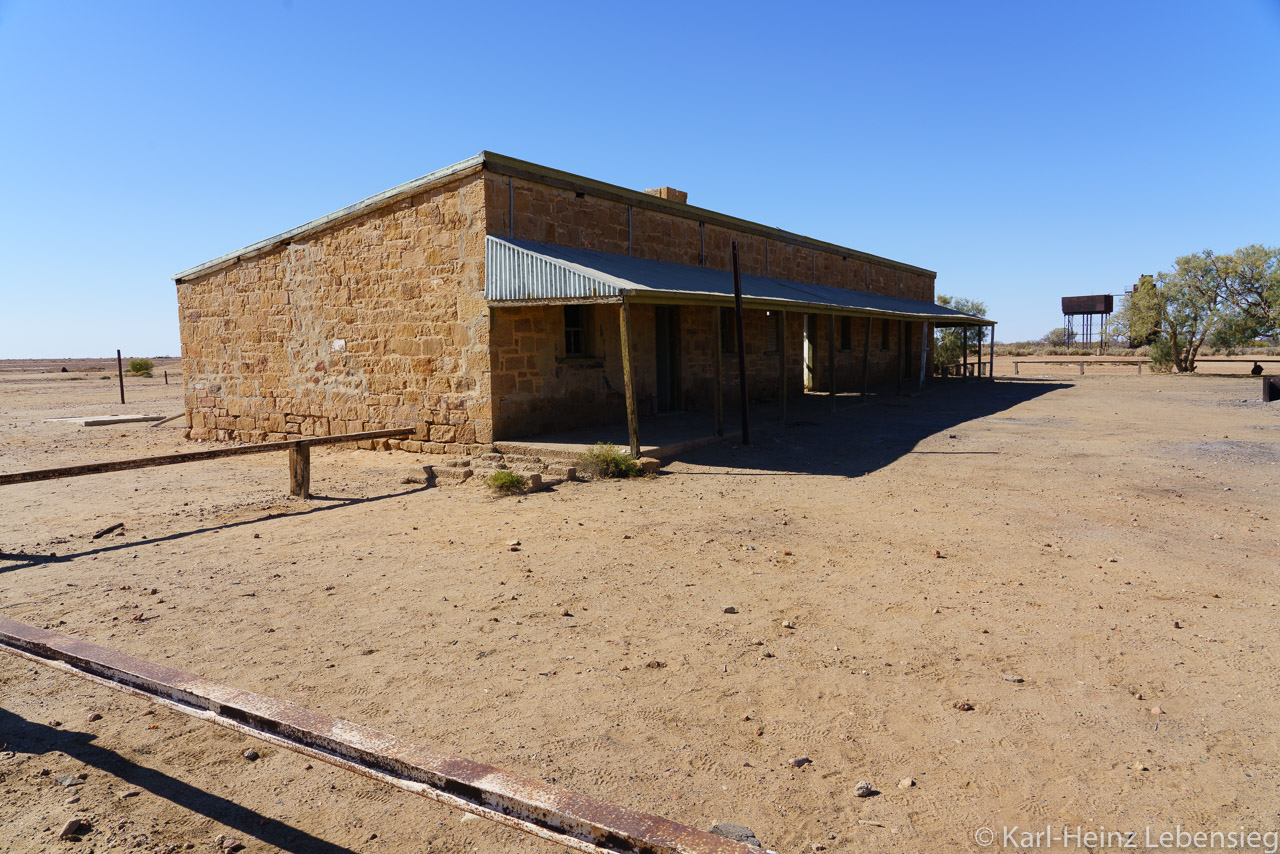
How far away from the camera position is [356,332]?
12664 mm

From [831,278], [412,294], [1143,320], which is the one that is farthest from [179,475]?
[1143,320]

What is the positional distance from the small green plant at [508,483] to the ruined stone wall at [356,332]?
2.16 metres

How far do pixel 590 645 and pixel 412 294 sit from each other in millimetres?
8678

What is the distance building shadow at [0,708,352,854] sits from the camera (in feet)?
8.95

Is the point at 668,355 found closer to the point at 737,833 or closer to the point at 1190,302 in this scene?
the point at 737,833

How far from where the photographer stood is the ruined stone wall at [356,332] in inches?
441

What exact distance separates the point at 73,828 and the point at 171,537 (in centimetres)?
514

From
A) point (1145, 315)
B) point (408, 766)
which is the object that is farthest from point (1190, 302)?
point (408, 766)

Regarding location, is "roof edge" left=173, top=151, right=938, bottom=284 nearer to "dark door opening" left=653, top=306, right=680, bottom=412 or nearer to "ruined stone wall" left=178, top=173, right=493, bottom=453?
"ruined stone wall" left=178, top=173, right=493, bottom=453

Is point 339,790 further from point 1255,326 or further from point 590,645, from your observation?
point 1255,326

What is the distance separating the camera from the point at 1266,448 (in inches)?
423

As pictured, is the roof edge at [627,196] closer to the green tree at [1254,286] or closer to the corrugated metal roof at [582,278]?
the corrugated metal roof at [582,278]

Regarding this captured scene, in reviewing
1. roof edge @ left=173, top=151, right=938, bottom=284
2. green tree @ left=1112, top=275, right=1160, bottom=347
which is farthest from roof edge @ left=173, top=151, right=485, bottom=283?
green tree @ left=1112, top=275, right=1160, bottom=347

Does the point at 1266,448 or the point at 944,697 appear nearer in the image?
the point at 944,697
